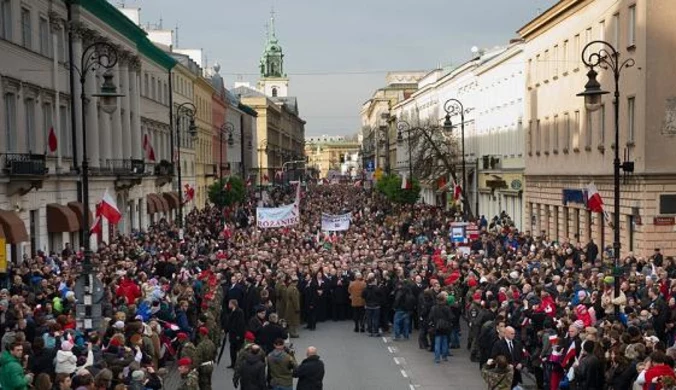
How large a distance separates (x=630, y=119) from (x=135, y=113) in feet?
94.7

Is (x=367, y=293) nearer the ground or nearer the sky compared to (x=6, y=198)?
nearer the ground

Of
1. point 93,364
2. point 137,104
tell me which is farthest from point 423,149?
point 93,364

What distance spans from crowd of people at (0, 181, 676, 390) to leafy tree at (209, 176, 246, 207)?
28216mm

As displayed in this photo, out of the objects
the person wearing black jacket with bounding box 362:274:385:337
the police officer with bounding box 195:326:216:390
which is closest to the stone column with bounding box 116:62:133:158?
the person wearing black jacket with bounding box 362:274:385:337

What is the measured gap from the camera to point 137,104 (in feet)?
192

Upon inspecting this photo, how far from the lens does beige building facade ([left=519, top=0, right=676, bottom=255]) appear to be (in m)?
35.5

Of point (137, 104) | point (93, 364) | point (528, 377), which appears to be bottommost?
point (528, 377)

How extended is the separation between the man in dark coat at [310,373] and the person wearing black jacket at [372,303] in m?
9.85

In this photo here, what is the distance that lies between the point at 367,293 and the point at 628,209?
47.3ft

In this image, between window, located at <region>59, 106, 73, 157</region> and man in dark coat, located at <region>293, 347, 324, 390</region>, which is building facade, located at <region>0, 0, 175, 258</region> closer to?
window, located at <region>59, 106, 73, 157</region>

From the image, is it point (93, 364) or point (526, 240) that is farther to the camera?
point (526, 240)

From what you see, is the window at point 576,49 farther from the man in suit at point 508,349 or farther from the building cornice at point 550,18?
the man in suit at point 508,349

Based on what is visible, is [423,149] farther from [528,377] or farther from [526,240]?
[528,377]

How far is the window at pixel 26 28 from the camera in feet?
118
